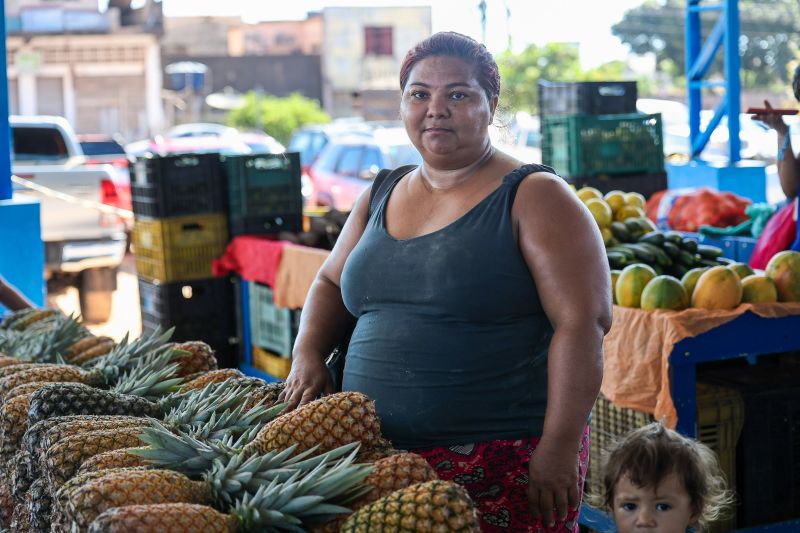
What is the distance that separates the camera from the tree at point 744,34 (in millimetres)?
46375

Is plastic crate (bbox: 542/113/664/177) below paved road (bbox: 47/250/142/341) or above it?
above

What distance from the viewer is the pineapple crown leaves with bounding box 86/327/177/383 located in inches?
137

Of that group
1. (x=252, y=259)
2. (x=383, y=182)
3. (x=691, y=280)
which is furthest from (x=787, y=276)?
(x=252, y=259)

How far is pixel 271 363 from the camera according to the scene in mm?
8211

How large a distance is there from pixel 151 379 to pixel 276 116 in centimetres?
3685

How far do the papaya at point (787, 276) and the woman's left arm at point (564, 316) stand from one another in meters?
2.56

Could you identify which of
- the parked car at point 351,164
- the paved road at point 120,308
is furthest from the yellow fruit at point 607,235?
the parked car at point 351,164

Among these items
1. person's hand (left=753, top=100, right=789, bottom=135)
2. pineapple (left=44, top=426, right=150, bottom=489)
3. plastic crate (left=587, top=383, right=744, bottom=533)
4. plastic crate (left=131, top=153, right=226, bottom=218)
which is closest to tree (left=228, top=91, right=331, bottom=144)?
plastic crate (left=131, top=153, right=226, bottom=218)

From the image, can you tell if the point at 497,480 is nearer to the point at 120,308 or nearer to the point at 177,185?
the point at 177,185

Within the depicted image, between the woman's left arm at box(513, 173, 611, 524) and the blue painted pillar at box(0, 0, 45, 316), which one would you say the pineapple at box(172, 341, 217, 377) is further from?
the blue painted pillar at box(0, 0, 45, 316)

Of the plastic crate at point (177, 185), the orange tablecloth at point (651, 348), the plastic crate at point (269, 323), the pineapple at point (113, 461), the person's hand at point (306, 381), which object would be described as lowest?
the plastic crate at point (269, 323)

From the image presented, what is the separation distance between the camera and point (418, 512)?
1.95m

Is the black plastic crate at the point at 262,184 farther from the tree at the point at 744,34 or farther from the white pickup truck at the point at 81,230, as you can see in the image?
the tree at the point at 744,34

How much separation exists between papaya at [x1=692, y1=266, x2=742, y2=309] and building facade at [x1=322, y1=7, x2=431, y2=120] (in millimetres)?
42551
